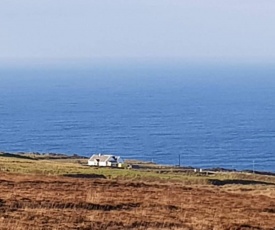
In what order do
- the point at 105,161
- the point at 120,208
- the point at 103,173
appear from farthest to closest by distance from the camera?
the point at 105,161 < the point at 103,173 < the point at 120,208

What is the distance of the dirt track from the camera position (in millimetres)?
19406

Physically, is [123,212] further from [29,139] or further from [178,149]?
[29,139]

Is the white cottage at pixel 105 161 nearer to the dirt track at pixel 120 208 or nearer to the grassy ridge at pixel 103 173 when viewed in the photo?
the grassy ridge at pixel 103 173

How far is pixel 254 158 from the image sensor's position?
13975 centimetres

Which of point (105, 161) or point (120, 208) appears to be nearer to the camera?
point (120, 208)

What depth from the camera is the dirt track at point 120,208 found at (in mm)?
19406

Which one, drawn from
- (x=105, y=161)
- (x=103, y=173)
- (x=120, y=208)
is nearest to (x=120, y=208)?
(x=120, y=208)

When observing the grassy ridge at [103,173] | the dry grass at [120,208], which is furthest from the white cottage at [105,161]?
the dry grass at [120,208]

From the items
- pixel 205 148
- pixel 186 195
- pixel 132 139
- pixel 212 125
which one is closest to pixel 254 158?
pixel 205 148

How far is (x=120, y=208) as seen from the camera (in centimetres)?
2295

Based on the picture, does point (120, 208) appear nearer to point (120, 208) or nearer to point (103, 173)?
point (120, 208)

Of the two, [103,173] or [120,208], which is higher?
[103,173]

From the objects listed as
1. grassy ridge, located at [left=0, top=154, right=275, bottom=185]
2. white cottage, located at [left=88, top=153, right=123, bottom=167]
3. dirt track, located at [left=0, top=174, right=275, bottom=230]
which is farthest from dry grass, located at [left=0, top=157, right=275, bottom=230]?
white cottage, located at [left=88, top=153, right=123, bottom=167]

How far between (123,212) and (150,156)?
11962 cm
